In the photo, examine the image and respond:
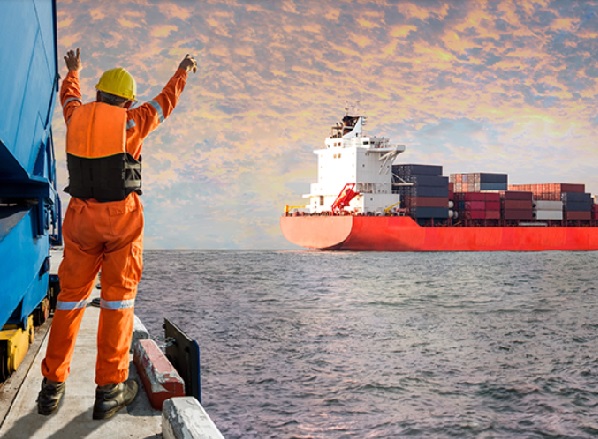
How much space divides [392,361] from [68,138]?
596cm

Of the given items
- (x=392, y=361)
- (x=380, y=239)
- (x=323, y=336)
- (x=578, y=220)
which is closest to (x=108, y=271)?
(x=392, y=361)

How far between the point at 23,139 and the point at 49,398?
1441mm

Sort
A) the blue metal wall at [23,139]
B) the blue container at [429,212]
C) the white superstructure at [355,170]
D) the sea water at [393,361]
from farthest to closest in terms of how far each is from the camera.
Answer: the blue container at [429,212]
the white superstructure at [355,170]
the sea water at [393,361]
the blue metal wall at [23,139]

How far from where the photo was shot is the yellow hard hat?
2.98 meters

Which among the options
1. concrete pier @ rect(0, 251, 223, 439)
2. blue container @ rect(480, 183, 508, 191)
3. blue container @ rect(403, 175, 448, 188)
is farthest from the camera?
blue container @ rect(480, 183, 508, 191)

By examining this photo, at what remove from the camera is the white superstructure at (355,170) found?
119 feet

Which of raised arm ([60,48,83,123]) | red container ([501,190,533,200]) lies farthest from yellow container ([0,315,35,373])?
red container ([501,190,533,200])

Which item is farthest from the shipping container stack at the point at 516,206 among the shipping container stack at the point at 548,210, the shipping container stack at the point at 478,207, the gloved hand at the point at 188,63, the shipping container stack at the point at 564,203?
the gloved hand at the point at 188,63

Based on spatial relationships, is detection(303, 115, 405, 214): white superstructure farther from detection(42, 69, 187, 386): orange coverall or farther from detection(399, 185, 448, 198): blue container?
detection(42, 69, 187, 386): orange coverall

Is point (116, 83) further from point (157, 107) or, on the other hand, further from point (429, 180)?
point (429, 180)

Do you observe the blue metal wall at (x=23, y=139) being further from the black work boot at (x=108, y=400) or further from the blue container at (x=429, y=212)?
the blue container at (x=429, y=212)

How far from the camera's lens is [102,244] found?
286 centimetres

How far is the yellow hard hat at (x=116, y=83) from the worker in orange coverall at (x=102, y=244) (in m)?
0.14

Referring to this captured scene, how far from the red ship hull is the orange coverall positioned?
31.1 meters
